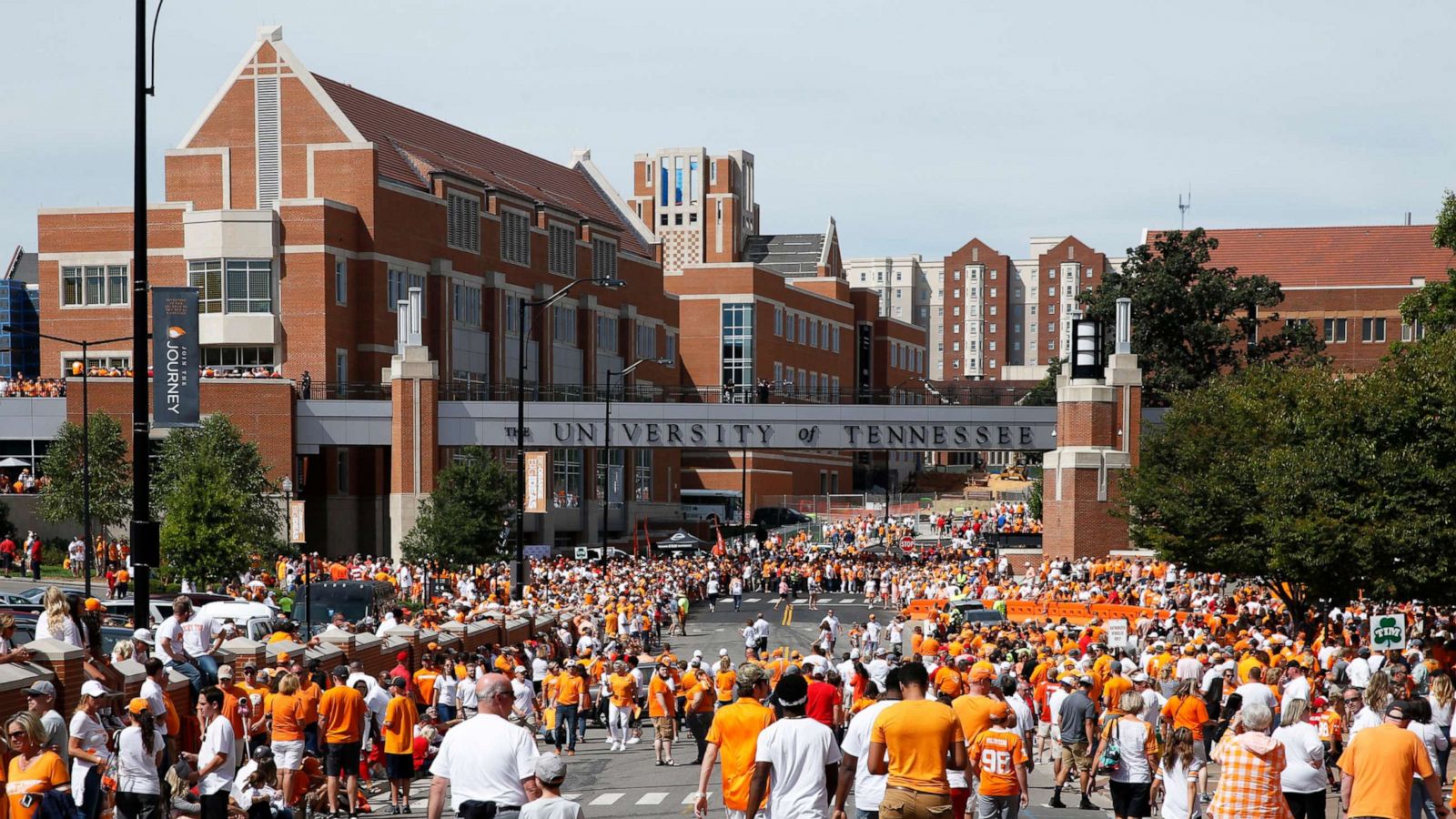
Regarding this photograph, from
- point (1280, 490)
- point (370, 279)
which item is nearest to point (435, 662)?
point (1280, 490)

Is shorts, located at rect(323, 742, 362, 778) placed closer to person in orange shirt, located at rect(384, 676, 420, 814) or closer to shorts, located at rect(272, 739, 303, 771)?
person in orange shirt, located at rect(384, 676, 420, 814)

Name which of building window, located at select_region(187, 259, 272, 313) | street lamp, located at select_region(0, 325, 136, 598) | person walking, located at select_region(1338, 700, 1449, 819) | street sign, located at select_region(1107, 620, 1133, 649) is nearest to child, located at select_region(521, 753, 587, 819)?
person walking, located at select_region(1338, 700, 1449, 819)

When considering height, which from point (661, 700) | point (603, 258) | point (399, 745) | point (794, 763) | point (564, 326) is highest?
point (603, 258)

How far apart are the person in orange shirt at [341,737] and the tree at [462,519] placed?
3624 centimetres

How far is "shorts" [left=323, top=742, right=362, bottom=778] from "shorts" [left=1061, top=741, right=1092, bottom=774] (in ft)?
23.6

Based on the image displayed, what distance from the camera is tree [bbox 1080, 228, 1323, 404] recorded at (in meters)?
75.8

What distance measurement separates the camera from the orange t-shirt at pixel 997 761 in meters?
Answer: 12.7

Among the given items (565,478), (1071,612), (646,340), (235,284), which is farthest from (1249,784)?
(646,340)

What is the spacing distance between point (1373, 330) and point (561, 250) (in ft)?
146

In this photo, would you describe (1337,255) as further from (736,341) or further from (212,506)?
(212,506)

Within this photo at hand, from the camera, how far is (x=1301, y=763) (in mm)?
13258

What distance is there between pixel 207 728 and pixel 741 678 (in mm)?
4363

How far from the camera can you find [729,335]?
10850cm

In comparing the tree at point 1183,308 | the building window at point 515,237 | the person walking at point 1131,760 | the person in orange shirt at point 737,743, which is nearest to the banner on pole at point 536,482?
the building window at point 515,237
